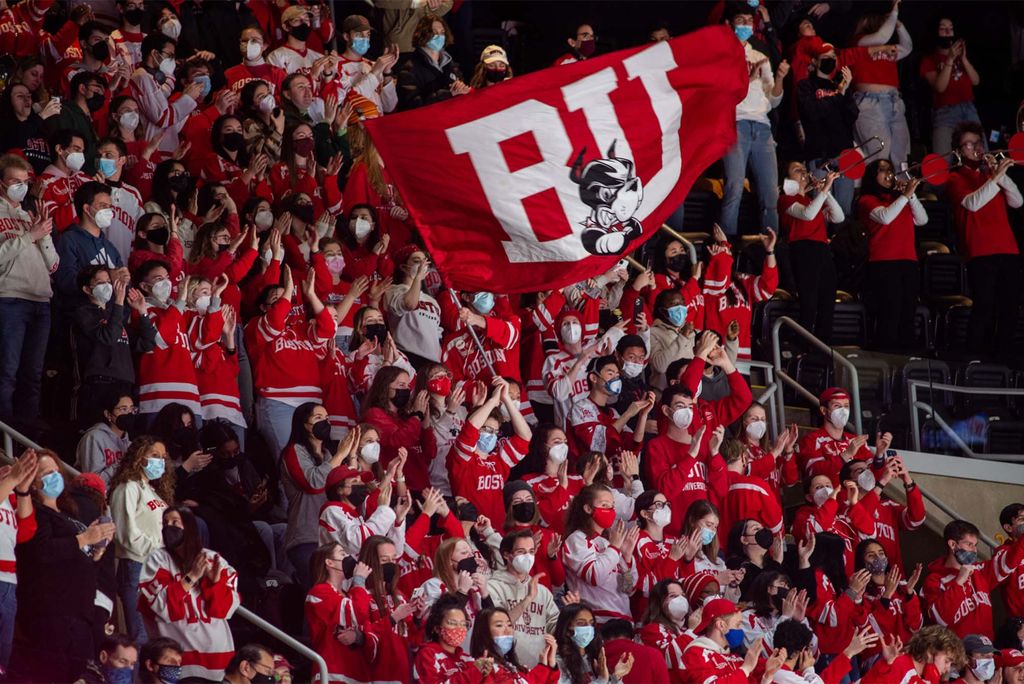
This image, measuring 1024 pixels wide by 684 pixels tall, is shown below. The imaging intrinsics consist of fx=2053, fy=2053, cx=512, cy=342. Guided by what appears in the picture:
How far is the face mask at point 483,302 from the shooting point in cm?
1381

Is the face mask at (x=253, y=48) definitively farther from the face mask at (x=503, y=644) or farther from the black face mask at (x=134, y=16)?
the face mask at (x=503, y=644)

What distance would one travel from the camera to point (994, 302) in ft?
54.9

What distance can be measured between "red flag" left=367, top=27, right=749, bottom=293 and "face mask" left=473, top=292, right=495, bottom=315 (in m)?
1.63

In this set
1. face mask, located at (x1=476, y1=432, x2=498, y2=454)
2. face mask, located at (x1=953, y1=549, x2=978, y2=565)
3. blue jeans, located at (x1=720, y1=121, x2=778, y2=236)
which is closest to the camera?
face mask, located at (x1=476, y1=432, x2=498, y2=454)

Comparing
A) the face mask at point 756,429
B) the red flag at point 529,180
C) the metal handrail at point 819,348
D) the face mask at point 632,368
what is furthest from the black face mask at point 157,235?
the metal handrail at point 819,348

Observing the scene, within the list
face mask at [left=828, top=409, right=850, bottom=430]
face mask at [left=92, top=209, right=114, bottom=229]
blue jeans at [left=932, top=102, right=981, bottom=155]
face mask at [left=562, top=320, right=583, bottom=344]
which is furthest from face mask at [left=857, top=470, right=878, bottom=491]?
face mask at [left=92, top=209, right=114, bottom=229]

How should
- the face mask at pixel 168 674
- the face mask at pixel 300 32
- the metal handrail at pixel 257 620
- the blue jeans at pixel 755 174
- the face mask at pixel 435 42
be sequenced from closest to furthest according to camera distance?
the face mask at pixel 168 674 → the metal handrail at pixel 257 620 → the face mask at pixel 300 32 → the face mask at pixel 435 42 → the blue jeans at pixel 755 174

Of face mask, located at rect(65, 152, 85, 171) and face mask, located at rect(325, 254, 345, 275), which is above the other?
face mask, located at rect(65, 152, 85, 171)

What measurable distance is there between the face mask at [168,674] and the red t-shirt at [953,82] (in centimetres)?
1088

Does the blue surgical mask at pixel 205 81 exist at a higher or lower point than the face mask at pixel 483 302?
higher

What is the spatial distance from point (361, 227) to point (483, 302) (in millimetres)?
1044

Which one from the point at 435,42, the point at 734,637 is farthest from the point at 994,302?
the point at 734,637

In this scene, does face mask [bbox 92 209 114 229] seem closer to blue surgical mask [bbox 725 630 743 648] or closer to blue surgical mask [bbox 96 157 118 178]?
blue surgical mask [bbox 96 157 118 178]

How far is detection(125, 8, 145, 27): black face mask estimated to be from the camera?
1559 cm
